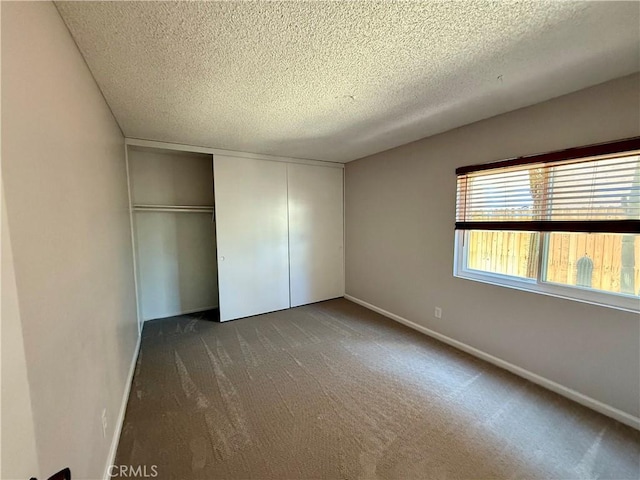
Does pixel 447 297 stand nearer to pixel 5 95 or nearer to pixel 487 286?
pixel 487 286

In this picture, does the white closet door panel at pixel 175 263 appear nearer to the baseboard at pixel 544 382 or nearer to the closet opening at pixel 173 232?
the closet opening at pixel 173 232

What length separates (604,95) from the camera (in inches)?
72.5

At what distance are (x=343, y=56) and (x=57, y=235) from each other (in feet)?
5.51

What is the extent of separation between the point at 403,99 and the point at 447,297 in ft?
7.08

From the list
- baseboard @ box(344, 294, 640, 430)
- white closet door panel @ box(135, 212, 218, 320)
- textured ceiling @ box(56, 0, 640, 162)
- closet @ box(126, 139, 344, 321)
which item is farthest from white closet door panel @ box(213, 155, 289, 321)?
baseboard @ box(344, 294, 640, 430)

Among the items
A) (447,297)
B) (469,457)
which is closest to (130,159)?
(447,297)

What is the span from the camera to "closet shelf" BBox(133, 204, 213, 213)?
138 inches

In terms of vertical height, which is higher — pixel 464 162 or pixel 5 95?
pixel 464 162

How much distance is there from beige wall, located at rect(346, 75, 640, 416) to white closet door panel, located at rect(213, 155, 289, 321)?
1.29 metres

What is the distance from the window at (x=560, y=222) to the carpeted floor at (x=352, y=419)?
37.3 inches

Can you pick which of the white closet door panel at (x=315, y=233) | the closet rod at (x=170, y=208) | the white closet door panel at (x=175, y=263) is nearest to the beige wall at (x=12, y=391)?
the closet rod at (x=170, y=208)

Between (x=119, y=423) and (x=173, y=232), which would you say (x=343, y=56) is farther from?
(x=173, y=232)

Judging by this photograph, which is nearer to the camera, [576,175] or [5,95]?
[5,95]

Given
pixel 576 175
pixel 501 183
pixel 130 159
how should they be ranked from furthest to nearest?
pixel 130 159, pixel 501 183, pixel 576 175
